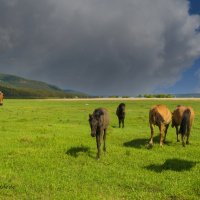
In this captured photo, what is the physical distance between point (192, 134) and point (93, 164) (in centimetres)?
1333

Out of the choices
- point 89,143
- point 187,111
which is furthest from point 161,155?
point 89,143

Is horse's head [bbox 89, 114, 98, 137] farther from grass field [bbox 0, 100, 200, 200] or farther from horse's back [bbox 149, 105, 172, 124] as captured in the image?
horse's back [bbox 149, 105, 172, 124]

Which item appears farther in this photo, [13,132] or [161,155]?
[13,132]

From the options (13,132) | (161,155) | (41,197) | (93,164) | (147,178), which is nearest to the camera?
(41,197)

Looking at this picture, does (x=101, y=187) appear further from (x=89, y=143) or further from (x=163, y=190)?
(x=89, y=143)

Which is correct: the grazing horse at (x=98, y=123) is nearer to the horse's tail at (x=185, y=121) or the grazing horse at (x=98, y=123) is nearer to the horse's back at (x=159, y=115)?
the horse's back at (x=159, y=115)

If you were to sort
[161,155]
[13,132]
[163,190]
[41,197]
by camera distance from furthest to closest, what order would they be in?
[13,132], [161,155], [163,190], [41,197]

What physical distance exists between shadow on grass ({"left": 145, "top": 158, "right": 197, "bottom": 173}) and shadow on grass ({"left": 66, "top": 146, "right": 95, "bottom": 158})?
373 centimetres

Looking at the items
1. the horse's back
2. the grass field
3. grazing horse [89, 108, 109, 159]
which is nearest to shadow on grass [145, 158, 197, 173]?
the grass field

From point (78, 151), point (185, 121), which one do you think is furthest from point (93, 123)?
point (185, 121)

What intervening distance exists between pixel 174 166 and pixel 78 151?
5616 millimetres

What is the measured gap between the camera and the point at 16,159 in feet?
55.6

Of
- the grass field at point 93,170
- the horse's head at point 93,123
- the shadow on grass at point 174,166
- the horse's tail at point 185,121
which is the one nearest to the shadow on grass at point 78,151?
the grass field at point 93,170

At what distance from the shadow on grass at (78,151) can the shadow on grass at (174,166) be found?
373cm
